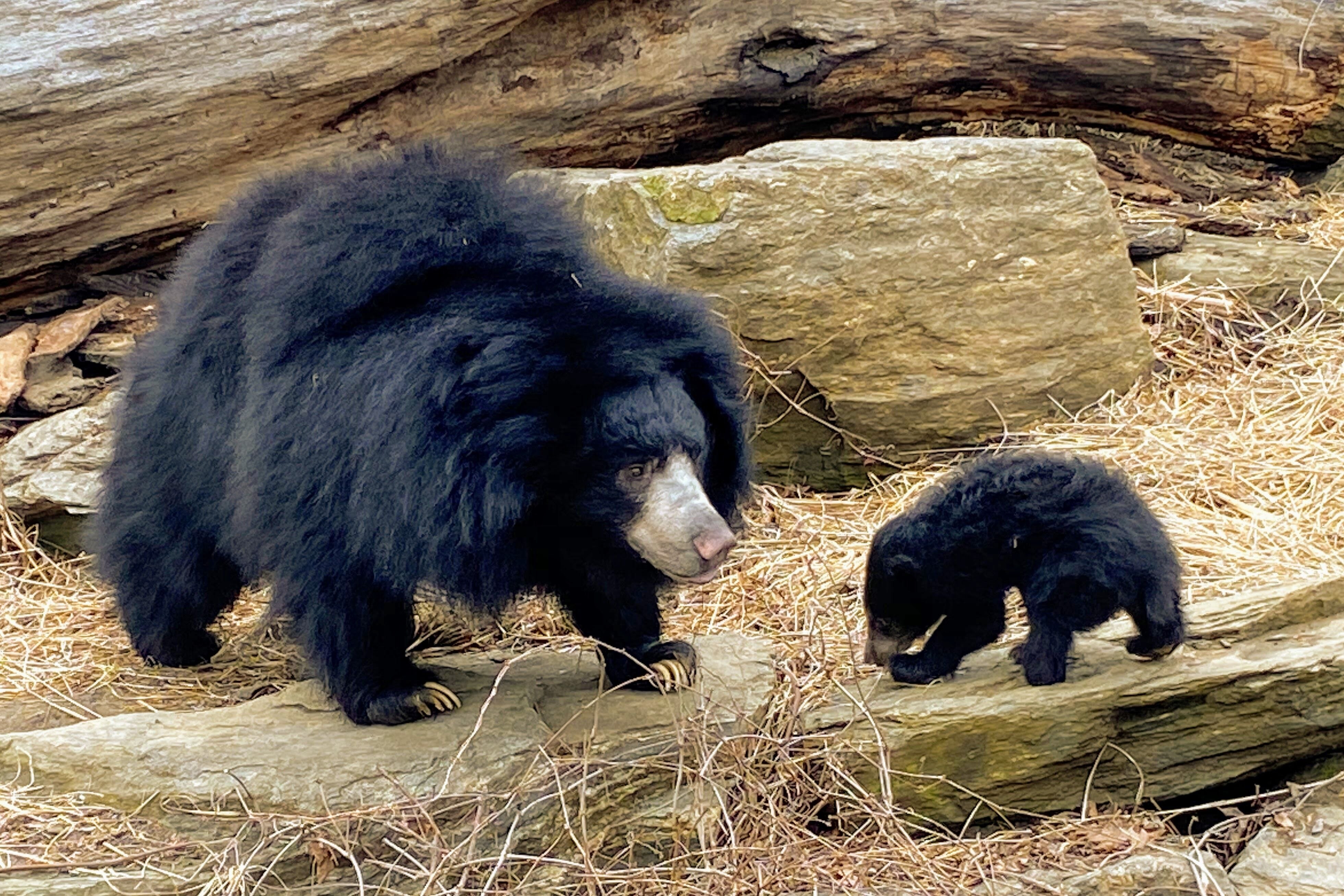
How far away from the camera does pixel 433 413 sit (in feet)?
9.71

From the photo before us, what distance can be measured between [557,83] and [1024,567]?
10.8 feet

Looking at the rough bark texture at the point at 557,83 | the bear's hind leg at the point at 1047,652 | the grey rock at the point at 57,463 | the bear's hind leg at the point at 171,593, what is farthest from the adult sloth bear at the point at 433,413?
the rough bark texture at the point at 557,83

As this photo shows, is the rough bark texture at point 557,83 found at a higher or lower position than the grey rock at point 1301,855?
higher

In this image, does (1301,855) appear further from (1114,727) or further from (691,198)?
(691,198)

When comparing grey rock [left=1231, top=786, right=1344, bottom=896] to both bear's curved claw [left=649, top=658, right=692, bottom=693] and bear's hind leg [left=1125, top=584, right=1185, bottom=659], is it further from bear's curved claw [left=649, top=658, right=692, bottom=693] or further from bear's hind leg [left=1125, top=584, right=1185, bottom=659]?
bear's curved claw [left=649, top=658, right=692, bottom=693]

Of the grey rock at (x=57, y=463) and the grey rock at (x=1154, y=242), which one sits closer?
the grey rock at (x=57, y=463)

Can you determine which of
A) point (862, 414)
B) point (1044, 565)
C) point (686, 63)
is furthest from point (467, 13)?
point (1044, 565)

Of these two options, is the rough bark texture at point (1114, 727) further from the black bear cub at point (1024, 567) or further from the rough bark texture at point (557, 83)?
the rough bark texture at point (557, 83)

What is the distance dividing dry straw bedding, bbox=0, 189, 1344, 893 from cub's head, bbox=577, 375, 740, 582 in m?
0.47

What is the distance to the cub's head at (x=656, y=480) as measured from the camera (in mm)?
2975

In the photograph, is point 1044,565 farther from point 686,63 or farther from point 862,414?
point 686,63

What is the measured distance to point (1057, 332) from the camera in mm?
5223

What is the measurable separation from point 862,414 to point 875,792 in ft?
6.32

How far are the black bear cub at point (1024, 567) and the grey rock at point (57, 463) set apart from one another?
2830 mm
